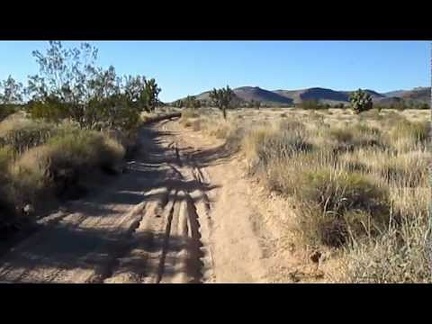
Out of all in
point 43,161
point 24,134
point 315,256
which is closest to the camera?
point 315,256

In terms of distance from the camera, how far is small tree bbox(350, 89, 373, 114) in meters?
42.8

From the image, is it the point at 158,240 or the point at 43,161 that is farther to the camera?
the point at 43,161

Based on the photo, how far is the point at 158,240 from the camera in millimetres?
7445

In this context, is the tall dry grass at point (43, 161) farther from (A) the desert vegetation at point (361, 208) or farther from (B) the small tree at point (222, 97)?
(B) the small tree at point (222, 97)

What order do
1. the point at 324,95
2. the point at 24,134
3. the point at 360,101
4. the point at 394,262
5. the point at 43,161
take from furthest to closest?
the point at 360,101
the point at 324,95
the point at 24,134
the point at 43,161
the point at 394,262

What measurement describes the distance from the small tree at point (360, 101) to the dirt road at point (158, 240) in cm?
3249

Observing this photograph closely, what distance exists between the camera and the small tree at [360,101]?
42.8 metres

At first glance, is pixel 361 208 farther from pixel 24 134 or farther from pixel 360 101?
pixel 360 101

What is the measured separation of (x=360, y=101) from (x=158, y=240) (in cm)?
3766

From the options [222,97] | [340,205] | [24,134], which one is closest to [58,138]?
[24,134]

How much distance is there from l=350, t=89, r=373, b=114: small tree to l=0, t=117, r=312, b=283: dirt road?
32.5 metres
